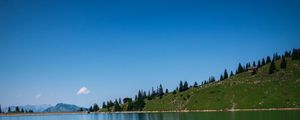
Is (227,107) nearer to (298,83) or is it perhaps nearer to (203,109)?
(203,109)

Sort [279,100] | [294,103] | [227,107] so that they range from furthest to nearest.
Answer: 1. [227,107]
2. [279,100]
3. [294,103]

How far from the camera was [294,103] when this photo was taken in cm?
16312

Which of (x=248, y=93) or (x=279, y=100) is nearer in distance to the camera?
(x=279, y=100)

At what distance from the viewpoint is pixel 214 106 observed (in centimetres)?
19712

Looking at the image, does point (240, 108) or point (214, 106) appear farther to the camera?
point (214, 106)

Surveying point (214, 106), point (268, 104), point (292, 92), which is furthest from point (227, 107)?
point (292, 92)

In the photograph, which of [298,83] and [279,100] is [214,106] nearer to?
[279,100]

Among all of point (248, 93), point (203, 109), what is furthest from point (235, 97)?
point (203, 109)

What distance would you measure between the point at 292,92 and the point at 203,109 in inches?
2160

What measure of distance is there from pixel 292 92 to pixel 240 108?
32.3 metres

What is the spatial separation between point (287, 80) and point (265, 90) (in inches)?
705

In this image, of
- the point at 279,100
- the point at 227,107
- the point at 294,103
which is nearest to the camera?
the point at 294,103

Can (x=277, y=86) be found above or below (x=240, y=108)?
above

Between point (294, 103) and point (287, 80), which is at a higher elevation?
point (287, 80)
